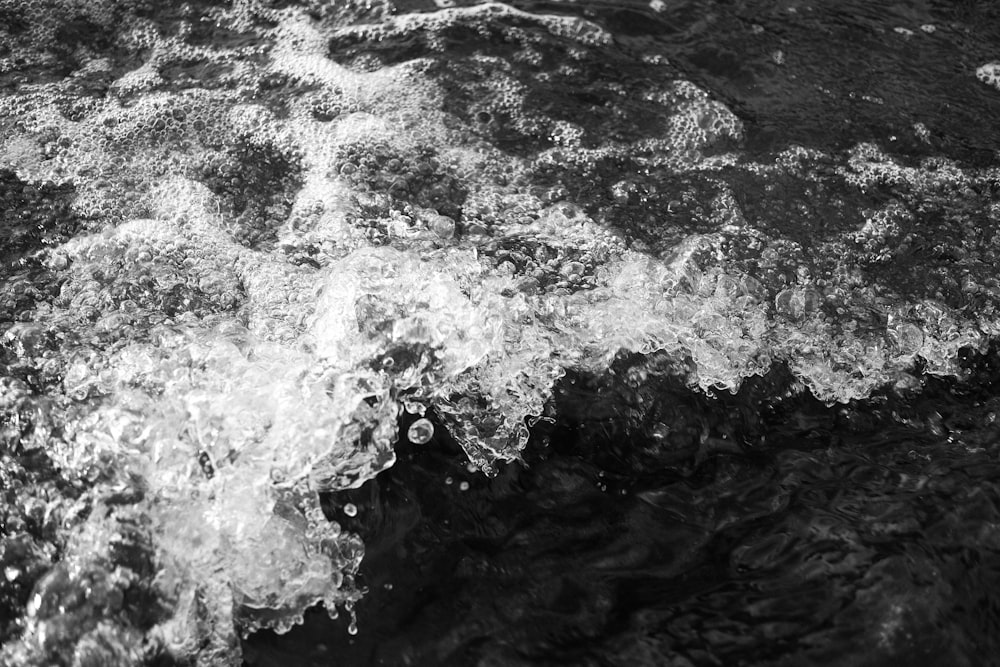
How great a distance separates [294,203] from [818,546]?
1.73 metres

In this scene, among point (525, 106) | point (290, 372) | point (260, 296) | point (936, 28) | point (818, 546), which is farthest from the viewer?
point (936, 28)

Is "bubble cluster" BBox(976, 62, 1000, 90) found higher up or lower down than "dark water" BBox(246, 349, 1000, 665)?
higher up

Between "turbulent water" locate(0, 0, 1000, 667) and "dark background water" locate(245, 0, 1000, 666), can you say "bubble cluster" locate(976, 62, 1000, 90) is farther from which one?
"dark background water" locate(245, 0, 1000, 666)

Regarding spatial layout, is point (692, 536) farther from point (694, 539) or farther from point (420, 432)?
point (420, 432)

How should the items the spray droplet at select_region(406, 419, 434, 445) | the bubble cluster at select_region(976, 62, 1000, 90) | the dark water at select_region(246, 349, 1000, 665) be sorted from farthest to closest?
the bubble cluster at select_region(976, 62, 1000, 90)
the spray droplet at select_region(406, 419, 434, 445)
the dark water at select_region(246, 349, 1000, 665)

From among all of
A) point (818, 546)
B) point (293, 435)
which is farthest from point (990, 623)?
point (293, 435)

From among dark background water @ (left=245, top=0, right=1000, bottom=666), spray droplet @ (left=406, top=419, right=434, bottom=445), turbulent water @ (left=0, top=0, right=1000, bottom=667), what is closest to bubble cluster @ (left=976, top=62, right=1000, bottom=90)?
turbulent water @ (left=0, top=0, right=1000, bottom=667)

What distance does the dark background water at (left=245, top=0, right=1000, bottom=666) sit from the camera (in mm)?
1487

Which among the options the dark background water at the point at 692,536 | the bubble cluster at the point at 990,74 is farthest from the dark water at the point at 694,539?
the bubble cluster at the point at 990,74

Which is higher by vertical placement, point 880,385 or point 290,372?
point 290,372

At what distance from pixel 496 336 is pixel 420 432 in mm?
306

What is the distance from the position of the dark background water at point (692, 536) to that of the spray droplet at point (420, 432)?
0.02 m

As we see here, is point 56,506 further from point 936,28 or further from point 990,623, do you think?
point 936,28

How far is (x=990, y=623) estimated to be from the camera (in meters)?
1.48
